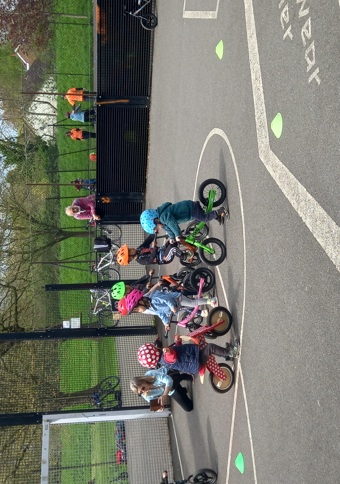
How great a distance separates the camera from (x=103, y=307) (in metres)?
13.8

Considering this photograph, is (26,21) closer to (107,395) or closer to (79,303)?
(79,303)

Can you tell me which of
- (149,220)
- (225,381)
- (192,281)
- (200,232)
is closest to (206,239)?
(200,232)

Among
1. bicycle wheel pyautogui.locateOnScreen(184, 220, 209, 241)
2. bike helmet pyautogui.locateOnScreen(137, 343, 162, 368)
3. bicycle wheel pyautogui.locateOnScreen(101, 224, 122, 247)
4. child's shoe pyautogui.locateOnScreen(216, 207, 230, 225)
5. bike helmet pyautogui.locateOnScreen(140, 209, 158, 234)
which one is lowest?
bike helmet pyautogui.locateOnScreen(137, 343, 162, 368)

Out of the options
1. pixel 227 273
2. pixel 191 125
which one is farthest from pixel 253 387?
pixel 191 125

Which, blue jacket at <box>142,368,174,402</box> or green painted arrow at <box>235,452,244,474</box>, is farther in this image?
blue jacket at <box>142,368,174,402</box>

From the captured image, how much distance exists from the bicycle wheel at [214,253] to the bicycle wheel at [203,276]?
252 millimetres

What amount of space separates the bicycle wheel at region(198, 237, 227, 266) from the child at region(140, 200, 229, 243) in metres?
0.44

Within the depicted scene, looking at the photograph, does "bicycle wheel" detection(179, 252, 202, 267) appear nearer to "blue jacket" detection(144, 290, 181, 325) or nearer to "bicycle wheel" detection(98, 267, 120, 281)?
"blue jacket" detection(144, 290, 181, 325)

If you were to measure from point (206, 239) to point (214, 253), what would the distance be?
35 cm

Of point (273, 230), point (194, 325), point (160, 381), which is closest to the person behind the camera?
point (273, 230)

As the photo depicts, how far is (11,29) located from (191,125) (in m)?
11.9

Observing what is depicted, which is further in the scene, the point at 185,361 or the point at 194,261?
the point at 194,261

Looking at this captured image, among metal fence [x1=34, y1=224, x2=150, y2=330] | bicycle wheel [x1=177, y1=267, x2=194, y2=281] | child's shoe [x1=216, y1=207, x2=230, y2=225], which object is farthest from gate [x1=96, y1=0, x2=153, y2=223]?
child's shoe [x1=216, y1=207, x2=230, y2=225]

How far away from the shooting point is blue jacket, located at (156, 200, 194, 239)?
882cm
